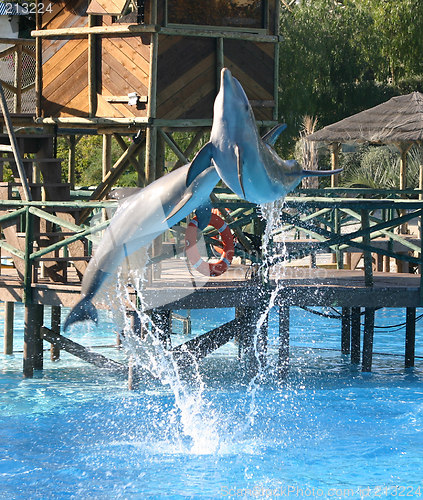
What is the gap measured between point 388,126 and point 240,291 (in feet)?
31.8

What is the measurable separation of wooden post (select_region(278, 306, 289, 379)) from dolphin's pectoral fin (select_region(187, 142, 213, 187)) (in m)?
6.79

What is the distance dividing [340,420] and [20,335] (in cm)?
859

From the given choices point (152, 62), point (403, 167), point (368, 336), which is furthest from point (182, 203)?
point (403, 167)

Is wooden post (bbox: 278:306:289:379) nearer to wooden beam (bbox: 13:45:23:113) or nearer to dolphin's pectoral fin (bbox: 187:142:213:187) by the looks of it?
dolphin's pectoral fin (bbox: 187:142:213:187)

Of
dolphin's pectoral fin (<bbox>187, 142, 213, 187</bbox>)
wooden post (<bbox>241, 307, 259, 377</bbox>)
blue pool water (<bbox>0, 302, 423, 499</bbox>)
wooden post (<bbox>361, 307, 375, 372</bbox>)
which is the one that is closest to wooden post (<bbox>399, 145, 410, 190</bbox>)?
blue pool water (<bbox>0, 302, 423, 499</bbox>)

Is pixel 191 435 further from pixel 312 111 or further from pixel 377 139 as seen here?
pixel 312 111

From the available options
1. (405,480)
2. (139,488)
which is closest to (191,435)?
(139,488)

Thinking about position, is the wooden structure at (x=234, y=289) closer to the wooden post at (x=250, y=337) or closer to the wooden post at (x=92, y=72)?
the wooden post at (x=250, y=337)

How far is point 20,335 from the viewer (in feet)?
62.3

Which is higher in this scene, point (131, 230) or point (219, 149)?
point (219, 149)

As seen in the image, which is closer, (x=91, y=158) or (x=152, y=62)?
(x=152, y=62)

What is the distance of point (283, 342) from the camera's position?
1377 cm

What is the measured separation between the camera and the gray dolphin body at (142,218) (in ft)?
24.4

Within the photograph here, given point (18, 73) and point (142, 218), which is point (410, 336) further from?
point (142, 218)
